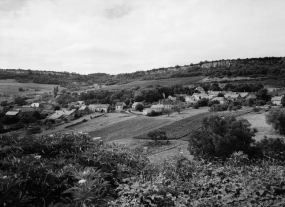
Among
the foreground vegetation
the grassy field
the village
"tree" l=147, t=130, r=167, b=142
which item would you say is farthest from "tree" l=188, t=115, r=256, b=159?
the village

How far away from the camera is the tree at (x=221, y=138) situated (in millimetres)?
18703

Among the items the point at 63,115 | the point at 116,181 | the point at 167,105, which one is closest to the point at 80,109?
the point at 63,115

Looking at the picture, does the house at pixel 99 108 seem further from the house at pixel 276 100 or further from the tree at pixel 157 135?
the house at pixel 276 100

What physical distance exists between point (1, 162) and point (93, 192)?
2398 millimetres

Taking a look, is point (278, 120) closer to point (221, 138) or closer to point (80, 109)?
point (221, 138)

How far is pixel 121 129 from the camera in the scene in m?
A: 38.2

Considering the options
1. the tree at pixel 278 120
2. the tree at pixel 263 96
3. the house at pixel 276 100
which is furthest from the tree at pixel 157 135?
the tree at pixel 263 96

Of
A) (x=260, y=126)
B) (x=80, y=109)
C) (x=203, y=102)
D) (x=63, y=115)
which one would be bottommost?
(x=63, y=115)

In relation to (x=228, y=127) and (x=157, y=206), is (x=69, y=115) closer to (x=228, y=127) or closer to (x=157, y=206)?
(x=228, y=127)

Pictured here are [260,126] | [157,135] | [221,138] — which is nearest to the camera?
[221,138]

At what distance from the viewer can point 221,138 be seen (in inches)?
743

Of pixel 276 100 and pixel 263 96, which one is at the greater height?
pixel 263 96

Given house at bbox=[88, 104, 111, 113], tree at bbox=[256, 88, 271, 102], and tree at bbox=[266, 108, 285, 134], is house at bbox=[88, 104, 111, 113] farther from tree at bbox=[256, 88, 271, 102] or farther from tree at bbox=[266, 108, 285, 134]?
tree at bbox=[266, 108, 285, 134]

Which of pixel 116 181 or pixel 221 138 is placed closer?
pixel 116 181
